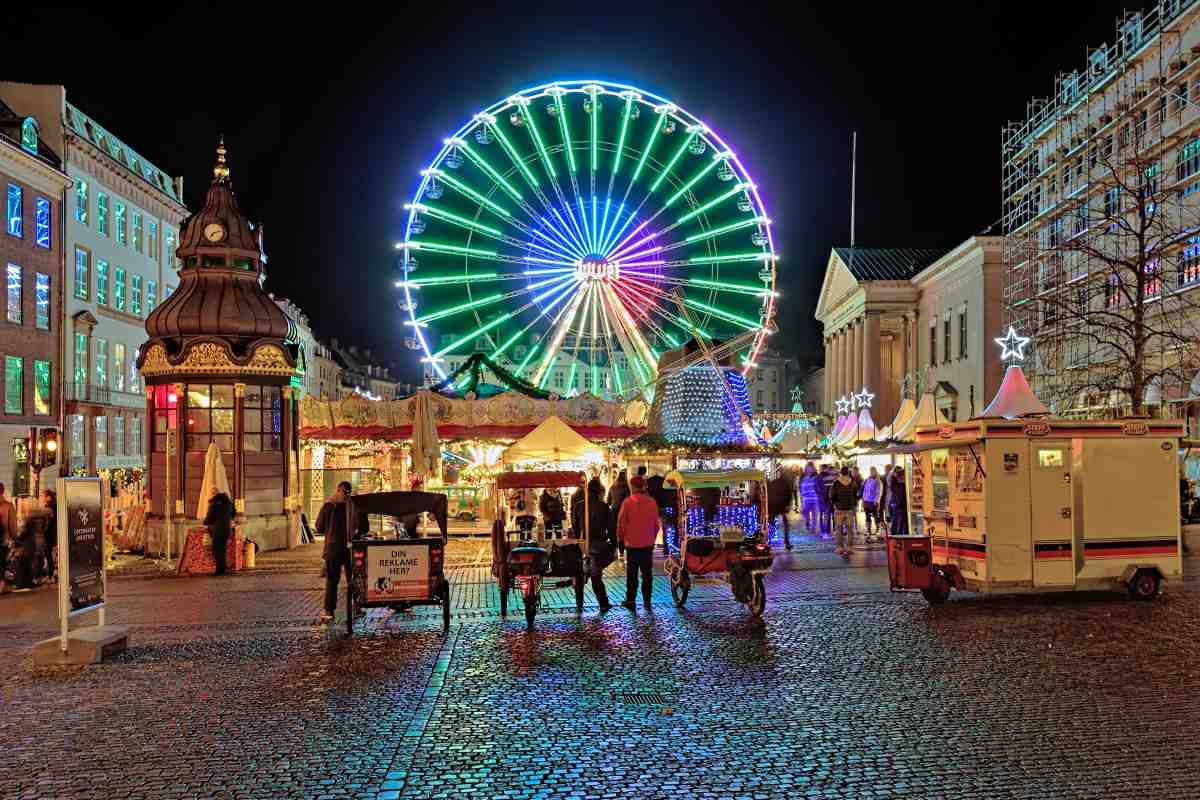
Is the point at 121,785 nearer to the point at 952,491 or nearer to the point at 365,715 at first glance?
the point at 365,715

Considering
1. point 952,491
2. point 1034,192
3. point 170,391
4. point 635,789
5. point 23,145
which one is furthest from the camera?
point 1034,192

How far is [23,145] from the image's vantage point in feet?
126

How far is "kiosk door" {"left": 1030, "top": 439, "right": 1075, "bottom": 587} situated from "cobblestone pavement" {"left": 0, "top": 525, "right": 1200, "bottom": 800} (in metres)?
0.58

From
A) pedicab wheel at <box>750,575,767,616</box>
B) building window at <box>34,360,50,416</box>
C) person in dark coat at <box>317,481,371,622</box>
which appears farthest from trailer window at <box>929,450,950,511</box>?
building window at <box>34,360,50,416</box>

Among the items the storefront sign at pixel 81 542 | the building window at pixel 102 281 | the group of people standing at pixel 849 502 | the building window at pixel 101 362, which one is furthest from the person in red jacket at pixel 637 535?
the building window at pixel 102 281

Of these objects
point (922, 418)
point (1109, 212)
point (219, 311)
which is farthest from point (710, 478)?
point (1109, 212)

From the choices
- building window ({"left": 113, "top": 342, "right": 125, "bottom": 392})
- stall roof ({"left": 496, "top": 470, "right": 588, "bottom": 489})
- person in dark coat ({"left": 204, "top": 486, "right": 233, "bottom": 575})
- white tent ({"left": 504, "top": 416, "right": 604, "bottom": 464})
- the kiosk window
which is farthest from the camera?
building window ({"left": 113, "top": 342, "right": 125, "bottom": 392})

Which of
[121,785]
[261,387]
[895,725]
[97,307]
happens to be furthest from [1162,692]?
[97,307]

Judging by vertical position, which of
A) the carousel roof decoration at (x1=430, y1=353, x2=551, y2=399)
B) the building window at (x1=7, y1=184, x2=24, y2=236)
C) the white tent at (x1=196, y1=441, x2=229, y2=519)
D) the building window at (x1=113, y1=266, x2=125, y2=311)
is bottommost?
the white tent at (x1=196, y1=441, x2=229, y2=519)

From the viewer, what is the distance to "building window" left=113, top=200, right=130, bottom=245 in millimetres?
47062

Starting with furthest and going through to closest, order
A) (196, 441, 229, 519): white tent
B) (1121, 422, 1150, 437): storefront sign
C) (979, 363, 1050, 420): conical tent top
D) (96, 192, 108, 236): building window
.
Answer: (96, 192, 108, 236): building window, (979, 363, 1050, 420): conical tent top, (196, 441, 229, 519): white tent, (1121, 422, 1150, 437): storefront sign

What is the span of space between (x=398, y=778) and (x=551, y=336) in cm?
2588

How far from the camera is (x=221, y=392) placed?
2514 centimetres

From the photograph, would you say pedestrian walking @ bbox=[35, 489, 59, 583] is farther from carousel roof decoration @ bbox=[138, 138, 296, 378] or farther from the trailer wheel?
the trailer wheel
